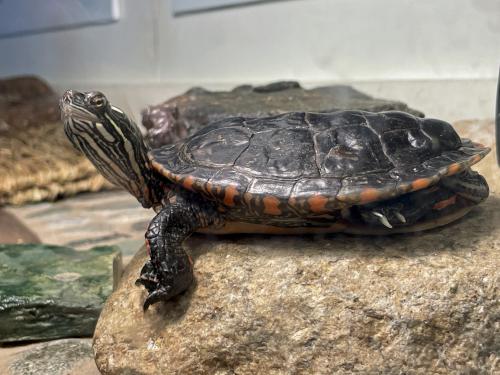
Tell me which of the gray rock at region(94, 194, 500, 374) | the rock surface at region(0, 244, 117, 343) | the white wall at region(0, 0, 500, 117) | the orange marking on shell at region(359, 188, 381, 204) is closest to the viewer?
the gray rock at region(94, 194, 500, 374)

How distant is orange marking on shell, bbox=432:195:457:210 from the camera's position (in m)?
1.95

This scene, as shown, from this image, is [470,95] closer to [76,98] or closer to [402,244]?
[402,244]

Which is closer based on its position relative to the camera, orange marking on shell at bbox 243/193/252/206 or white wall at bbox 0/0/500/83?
orange marking on shell at bbox 243/193/252/206

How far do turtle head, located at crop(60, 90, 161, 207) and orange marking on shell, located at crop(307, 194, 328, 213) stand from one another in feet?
2.60

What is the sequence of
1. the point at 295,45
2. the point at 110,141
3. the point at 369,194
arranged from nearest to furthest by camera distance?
the point at 369,194 → the point at 110,141 → the point at 295,45

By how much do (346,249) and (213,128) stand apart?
77cm

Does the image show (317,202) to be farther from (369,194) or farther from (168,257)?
(168,257)

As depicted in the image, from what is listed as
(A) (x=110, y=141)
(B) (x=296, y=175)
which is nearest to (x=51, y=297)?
(A) (x=110, y=141)

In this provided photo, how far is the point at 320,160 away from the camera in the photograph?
191cm

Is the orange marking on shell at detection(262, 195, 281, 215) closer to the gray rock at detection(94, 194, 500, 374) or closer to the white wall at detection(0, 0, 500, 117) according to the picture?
the gray rock at detection(94, 194, 500, 374)

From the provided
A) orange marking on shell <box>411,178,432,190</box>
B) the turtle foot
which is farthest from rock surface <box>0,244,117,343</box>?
orange marking on shell <box>411,178,432,190</box>

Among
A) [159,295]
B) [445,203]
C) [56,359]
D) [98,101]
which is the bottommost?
[56,359]

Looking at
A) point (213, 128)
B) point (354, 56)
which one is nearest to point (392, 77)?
point (354, 56)

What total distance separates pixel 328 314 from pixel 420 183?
22.5 inches
